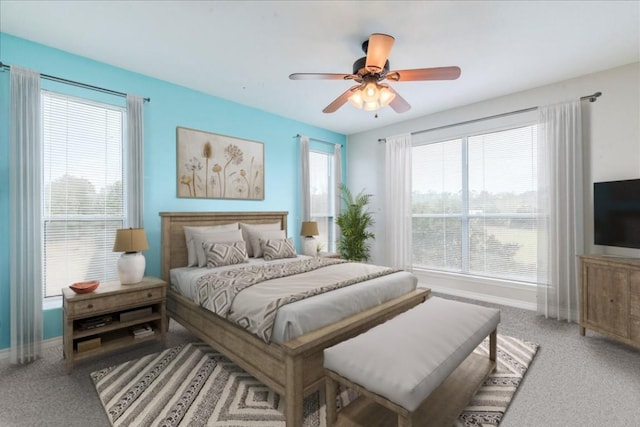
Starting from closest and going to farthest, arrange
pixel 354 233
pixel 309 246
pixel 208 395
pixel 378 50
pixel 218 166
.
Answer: pixel 208 395 → pixel 378 50 → pixel 218 166 → pixel 309 246 → pixel 354 233

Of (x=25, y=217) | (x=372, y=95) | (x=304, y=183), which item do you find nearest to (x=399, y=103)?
(x=372, y=95)

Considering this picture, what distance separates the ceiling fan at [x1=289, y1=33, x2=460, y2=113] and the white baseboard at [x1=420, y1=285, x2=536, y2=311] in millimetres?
3089

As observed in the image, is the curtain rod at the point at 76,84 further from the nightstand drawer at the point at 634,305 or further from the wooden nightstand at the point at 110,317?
the nightstand drawer at the point at 634,305

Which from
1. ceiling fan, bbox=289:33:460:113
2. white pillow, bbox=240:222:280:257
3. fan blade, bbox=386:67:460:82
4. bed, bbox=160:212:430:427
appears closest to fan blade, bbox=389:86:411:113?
ceiling fan, bbox=289:33:460:113

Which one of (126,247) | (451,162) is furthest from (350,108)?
(126,247)

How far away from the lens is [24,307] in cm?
255

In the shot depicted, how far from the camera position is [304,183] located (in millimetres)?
4930

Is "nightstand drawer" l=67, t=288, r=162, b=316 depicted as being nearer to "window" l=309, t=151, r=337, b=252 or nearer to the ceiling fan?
the ceiling fan

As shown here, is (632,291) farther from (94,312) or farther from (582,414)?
(94,312)

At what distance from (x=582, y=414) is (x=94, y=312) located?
361cm

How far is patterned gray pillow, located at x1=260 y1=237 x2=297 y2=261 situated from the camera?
11.9ft

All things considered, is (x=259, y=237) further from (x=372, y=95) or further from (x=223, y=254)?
(x=372, y=95)

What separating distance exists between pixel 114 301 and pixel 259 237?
162cm

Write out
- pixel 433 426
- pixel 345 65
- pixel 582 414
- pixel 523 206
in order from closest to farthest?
pixel 433 426
pixel 582 414
pixel 345 65
pixel 523 206
